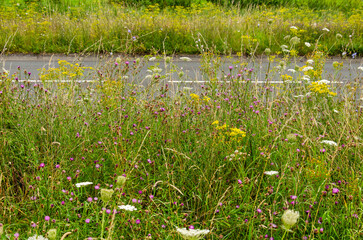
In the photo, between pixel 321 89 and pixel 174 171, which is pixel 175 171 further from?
pixel 321 89

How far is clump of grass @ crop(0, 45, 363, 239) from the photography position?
2.16 metres

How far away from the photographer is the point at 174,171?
99.6 inches

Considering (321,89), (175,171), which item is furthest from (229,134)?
(321,89)

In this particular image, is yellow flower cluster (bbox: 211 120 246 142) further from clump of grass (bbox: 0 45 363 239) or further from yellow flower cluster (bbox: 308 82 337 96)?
yellow flower cluster (bbox: 308 82 337 96)

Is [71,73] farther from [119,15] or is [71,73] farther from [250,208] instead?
[119,15]

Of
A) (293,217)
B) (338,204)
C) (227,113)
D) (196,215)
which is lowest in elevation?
(196,215)

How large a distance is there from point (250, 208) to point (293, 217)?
0.99 meters

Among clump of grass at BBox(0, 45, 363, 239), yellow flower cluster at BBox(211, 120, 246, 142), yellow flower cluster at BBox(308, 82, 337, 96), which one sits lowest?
→ clump of grass at BBox(0, 45, 363, 239)

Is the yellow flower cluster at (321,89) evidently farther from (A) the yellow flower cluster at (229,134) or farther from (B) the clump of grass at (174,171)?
(A) the yellow flower cluster at (229,134)

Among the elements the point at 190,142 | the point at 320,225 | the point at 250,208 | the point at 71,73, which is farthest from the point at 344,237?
the point at 71,73

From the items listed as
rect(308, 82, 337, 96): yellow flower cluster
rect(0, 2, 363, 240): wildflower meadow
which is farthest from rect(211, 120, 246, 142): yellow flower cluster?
rect(308, 82, 337, 96): yellow flower cluster

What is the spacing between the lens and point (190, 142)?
9.91 feet

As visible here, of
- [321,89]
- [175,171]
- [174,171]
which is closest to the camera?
[174,171]

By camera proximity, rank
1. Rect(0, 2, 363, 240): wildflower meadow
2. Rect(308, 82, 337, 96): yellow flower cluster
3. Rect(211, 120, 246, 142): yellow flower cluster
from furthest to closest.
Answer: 1. Rect(308, 82, 337, 96): yellow flower cluster
2. Rect(211, 120, 246, 142): yellow flower cluster
3. Rect(0, 2, 363, 240): wildflower meadow
